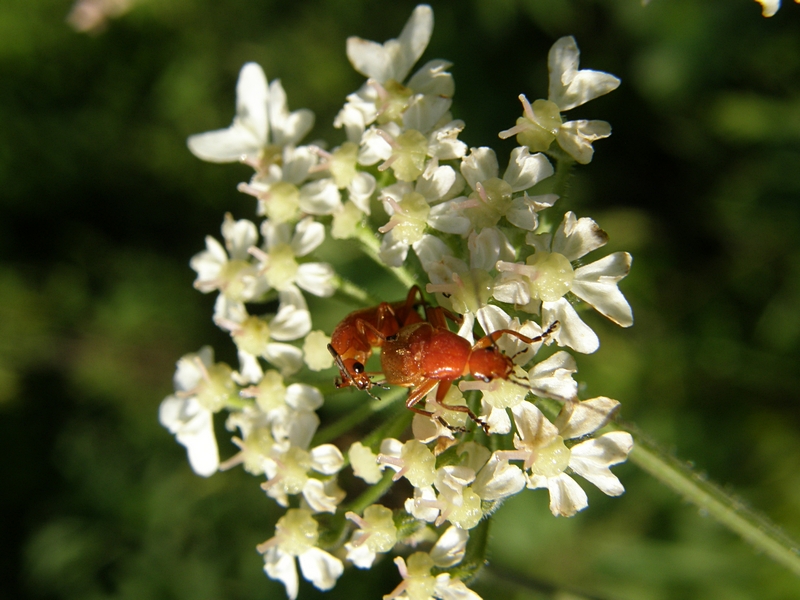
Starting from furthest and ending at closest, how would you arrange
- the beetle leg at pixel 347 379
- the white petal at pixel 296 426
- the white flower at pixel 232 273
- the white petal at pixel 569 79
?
the white flower at pixel 232 273, the white petal at pixel 296 426, the beetle leg at pixel 347 379, the white petal at pixel 569 79

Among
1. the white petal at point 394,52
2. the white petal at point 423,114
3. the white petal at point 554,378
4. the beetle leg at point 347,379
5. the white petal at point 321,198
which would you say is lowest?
the beetle leg at point 347,379

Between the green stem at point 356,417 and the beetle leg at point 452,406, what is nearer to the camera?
the beetle leg at point 452,406

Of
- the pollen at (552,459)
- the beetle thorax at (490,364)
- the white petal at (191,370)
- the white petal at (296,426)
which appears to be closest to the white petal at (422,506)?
the pollen at (552,459)

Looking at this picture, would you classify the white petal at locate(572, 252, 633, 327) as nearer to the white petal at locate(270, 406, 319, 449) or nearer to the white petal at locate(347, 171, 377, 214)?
the white petal at locate(347, 171, 377, 214)

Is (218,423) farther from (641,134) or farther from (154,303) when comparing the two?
(641,134)

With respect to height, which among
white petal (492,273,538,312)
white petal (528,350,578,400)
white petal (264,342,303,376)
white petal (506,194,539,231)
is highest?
white petal (506,194,539,231)

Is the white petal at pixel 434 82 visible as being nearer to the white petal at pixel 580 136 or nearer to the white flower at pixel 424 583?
the white petal at pixel 580 136

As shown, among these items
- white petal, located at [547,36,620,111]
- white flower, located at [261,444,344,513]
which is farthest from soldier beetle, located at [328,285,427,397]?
white petal, located at [547,36,620,111]

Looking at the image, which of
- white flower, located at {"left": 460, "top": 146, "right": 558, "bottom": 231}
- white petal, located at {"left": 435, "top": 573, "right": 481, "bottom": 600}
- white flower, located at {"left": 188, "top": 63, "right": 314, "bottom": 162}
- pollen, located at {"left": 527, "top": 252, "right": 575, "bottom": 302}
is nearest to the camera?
pollen, located at {"left": 527, "top": 252, "right": 575, "bottom": 302}
